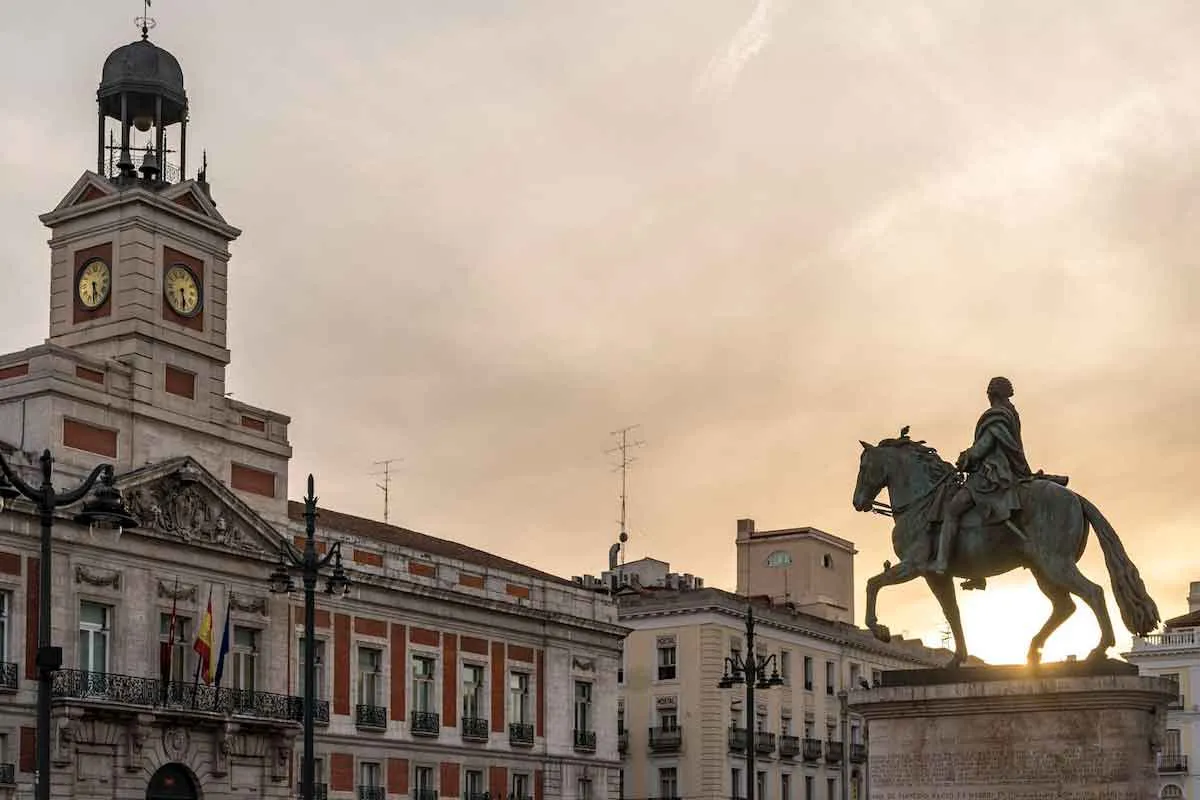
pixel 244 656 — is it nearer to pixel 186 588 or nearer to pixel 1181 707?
pixel 186 588

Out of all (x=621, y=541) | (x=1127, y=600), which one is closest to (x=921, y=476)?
(x=1127, y=600)

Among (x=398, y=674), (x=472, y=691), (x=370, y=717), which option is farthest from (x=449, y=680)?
(x=370, y=717)

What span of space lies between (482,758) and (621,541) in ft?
79.7

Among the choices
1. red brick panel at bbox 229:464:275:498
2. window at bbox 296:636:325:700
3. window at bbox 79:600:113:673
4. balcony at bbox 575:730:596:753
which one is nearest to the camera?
window at bbox 79:600:113:673

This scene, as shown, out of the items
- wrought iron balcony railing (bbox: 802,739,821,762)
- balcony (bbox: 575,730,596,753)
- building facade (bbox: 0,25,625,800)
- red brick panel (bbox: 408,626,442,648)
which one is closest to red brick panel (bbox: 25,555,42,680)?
building facade (bbox: 0,25,625,800)

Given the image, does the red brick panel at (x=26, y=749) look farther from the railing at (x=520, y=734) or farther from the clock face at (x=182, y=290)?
the railing at (x=520, y=734)

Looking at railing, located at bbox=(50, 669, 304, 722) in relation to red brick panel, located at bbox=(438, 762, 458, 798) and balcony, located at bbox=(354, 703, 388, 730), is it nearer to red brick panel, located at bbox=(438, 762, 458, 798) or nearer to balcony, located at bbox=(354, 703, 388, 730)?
balcony, located at bbox=(354, 703, 388, 730)

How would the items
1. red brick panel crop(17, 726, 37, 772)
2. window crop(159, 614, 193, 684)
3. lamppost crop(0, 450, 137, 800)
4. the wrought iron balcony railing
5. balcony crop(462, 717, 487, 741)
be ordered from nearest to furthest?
lamppost crop(0, 450, 137, 800)
red brick panel crop(17, 726, 37, 772)
window crop(159, 614, 193, 684)
balcony crop(462, 717, 487, 741)
the wrought iron balcony railing

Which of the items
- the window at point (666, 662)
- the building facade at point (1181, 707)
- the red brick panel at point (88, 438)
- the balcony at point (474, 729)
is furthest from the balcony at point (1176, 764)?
the red brick panel at point (88, 438)

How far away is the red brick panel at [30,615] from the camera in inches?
1766

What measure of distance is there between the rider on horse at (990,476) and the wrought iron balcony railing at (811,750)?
58.9 meters

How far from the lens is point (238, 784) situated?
50125 millimetres

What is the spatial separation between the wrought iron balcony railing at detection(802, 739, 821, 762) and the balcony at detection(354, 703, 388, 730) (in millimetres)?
27238

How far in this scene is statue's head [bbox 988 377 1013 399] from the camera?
67.4 feet
